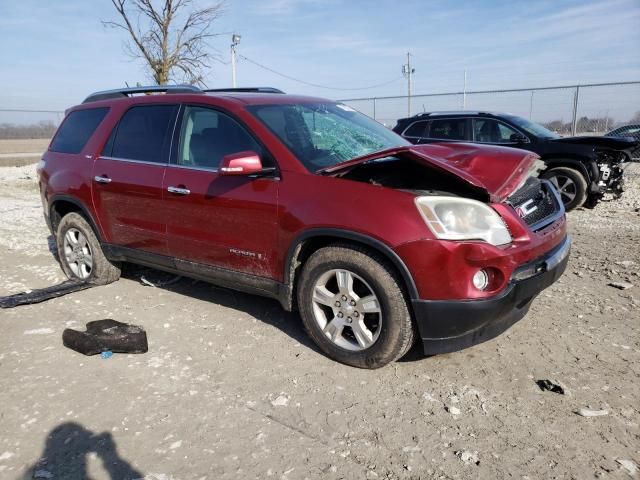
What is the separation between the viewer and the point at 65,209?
520 cm

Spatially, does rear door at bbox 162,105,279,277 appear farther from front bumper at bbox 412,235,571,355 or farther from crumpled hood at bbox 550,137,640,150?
crumpled hood at bbox 550,137,640,150

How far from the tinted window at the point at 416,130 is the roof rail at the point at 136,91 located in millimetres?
5414

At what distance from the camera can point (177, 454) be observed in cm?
247

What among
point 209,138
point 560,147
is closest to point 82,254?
point 209,138

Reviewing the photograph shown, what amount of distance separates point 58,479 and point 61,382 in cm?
99

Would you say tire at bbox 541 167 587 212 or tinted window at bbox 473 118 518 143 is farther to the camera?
tinted window at bbox 473 118 518 143

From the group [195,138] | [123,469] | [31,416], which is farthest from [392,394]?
[195,138]

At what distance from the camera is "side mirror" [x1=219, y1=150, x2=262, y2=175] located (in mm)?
3152

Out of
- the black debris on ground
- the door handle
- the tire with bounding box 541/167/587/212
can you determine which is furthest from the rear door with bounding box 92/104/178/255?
the tire with bounding box 541/167/587/212

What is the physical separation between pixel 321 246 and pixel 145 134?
6.65ft

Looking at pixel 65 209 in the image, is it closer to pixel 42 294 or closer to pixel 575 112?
pixel 42 294

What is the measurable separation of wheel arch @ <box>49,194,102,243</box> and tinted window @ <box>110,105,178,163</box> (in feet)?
2.29

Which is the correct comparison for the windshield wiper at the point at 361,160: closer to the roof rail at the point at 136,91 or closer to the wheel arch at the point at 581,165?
the roof rail at the point at 136,91

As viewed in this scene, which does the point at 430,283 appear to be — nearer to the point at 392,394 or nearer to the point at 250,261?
the point at 392,394
